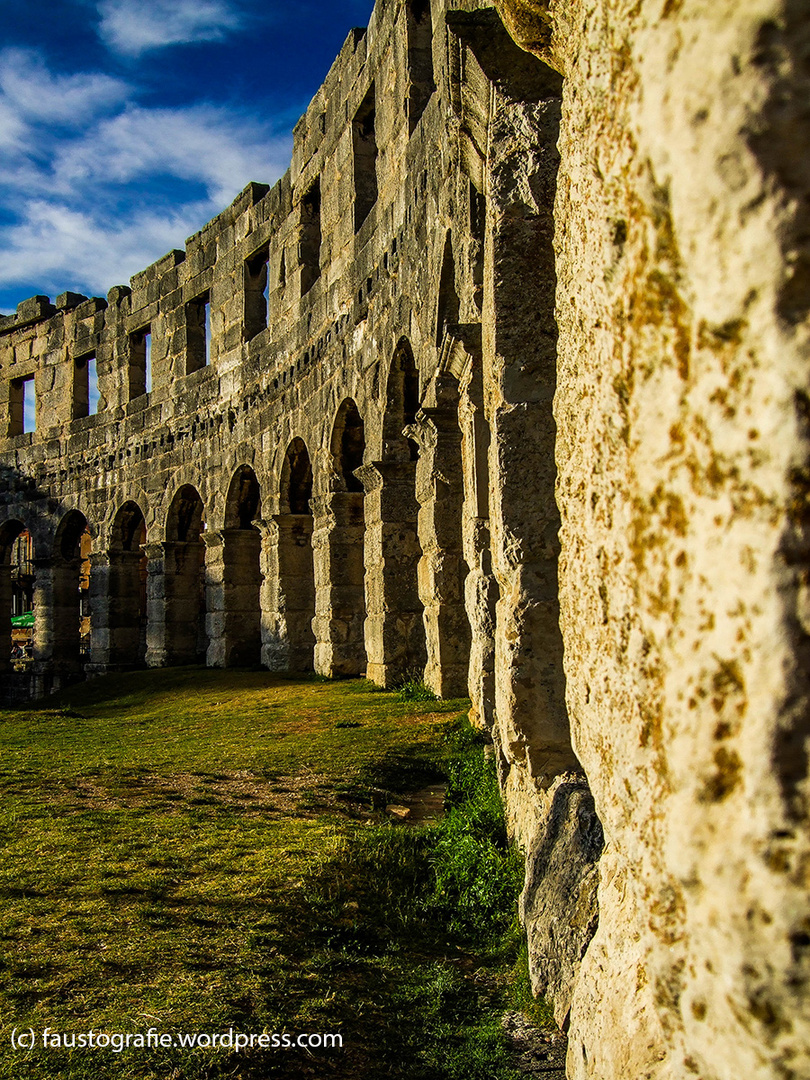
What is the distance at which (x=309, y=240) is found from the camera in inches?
508

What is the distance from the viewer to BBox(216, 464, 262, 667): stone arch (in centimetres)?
1452

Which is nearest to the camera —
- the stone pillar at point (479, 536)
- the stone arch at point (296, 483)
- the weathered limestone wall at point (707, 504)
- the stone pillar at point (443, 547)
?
the weathered limestone wall at point (707, 504)

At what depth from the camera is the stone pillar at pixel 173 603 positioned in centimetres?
1611

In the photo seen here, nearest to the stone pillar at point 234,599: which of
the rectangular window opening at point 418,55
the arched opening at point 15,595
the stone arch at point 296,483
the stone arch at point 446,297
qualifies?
the stone arch at point 296,483

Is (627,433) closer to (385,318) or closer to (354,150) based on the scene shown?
(385,318)

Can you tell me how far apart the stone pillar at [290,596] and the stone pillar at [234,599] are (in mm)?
1373

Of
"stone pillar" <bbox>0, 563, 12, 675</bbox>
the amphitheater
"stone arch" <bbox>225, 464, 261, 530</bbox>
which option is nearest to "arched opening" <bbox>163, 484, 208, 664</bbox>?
"stone arch" <bbox>225, 464, 261, 530</bbox>

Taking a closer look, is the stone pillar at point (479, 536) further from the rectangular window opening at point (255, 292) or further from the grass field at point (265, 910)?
the rectangular window opening at point (255, 292)

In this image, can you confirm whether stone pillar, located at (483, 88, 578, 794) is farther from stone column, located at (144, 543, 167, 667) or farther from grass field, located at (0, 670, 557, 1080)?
stone column, located at (144, 543, 167, 667)

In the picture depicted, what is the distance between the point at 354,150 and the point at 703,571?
1112cm

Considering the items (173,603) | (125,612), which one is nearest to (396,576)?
(173,603)

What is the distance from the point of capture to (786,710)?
0.89 metres

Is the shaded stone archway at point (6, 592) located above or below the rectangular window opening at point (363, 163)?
below

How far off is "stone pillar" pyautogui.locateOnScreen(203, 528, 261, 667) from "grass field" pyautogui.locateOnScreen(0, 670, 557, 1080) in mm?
7404
